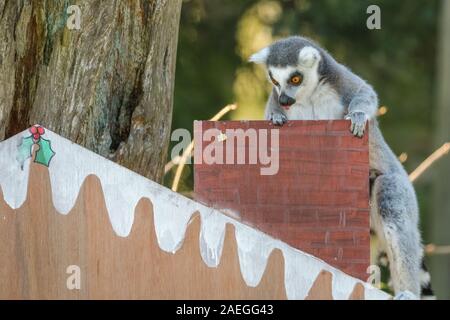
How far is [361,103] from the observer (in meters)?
4.91

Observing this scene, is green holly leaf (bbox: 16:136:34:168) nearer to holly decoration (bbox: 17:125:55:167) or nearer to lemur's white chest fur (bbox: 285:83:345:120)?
holly decoration (bbox: 17:125:55:167)

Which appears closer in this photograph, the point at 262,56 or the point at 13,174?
the point at 13,174

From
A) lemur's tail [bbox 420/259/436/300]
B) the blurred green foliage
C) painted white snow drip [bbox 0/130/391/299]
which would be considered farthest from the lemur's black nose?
the blurred green foliage

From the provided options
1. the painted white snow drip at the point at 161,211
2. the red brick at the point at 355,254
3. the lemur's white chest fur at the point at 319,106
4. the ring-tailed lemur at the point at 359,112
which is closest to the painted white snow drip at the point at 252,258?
the painted white snow drip at the point at 161,211

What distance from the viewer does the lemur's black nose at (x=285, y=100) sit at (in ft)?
16.1

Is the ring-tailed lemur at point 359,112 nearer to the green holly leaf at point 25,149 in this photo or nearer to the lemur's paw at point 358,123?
the lemur's paw at point 358,123

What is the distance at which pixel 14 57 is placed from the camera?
4039mm

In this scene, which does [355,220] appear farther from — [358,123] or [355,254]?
[358,123]

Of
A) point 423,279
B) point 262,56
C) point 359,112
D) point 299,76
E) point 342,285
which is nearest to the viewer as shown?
point 342,285

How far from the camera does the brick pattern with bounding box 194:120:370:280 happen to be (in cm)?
356

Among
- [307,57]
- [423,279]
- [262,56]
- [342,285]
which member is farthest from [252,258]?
[262,56]

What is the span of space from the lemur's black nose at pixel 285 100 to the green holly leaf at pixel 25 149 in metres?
1.81

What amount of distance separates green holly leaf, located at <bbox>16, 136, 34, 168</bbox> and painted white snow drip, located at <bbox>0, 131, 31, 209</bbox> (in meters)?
0.01

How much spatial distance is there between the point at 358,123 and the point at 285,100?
34.7 inches
